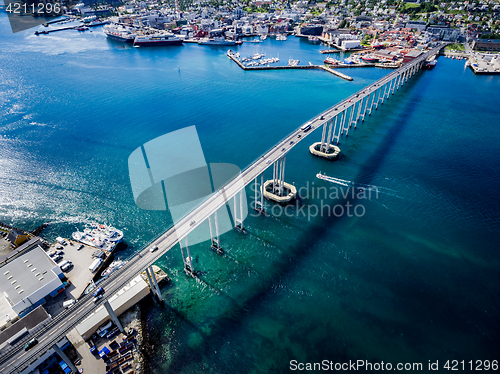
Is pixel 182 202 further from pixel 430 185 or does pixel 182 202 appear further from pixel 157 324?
pixel 430 185

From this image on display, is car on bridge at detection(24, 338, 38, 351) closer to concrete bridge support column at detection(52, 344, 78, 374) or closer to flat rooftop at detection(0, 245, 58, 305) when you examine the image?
concrete bridge support column at detection(52, 344, 78, 374)

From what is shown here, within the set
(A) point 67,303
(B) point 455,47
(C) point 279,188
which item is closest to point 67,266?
(A) point 67,303

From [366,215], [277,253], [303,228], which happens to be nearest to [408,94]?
[366,215]

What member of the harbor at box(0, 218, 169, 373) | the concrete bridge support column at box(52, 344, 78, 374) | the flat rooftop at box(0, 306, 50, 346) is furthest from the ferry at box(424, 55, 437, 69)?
the concrete bridge support column at box(52, 344, 78, 374)

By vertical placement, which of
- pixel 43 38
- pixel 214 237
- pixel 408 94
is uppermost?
pixel 43 38

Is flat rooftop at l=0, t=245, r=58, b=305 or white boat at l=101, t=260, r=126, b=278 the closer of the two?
flat rooftop at l=0, t=245, r=58, b=305
